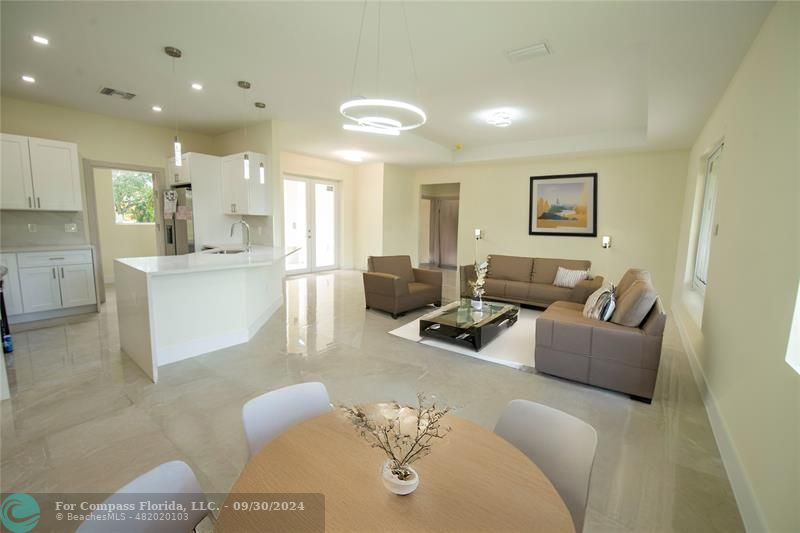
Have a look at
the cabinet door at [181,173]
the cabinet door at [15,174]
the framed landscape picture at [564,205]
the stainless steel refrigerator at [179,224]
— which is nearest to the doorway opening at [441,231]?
the framed landscape picture at [564,205]

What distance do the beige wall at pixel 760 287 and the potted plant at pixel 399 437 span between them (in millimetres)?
1491

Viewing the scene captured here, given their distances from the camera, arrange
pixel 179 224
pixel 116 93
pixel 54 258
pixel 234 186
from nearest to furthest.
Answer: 1. pixel 116 93
2. pixel 54 258
3. pixel 234 186
4. pixel 179 224

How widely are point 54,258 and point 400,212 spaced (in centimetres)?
662

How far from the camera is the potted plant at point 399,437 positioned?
3.24ft

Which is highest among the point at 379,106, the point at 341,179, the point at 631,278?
the point at 341,179

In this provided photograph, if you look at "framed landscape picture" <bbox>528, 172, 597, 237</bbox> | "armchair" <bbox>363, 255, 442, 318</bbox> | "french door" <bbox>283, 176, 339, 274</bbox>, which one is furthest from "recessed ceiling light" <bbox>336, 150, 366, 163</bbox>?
"framed landscape picture" <bbox>528, 172, 597, 237</bbox>

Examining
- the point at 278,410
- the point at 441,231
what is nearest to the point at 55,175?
the point at 278,410

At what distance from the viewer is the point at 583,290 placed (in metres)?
5.04

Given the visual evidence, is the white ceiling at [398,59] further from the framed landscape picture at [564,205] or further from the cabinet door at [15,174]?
the framed landscape picture at [564,205]

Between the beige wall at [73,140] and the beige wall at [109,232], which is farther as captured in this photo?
the beige wall at [109,232]

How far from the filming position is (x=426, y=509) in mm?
939

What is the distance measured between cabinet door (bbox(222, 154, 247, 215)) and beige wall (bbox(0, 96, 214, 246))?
1.21 metres

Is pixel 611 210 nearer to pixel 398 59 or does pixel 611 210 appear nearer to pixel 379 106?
pixel 398 59

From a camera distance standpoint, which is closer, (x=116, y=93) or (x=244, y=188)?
(x=116, y=93)
